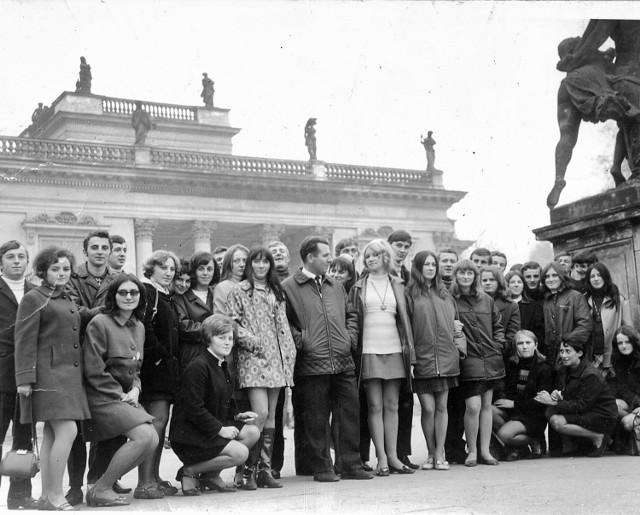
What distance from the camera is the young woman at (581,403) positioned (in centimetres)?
707

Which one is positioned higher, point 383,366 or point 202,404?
point 383,366

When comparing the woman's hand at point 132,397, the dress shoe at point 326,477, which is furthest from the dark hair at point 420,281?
the woman's hand at point 132,397

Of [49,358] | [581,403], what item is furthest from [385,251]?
[49,358]

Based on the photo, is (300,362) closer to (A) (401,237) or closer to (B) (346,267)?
(B) (346,267)

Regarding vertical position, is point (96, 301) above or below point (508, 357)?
above

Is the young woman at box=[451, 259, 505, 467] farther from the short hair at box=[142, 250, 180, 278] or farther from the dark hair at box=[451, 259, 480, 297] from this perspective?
the short hair at box=[142, 250, 180, 278]

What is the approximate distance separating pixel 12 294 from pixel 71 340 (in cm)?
54

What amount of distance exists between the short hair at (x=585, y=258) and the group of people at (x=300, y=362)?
14 millimetres

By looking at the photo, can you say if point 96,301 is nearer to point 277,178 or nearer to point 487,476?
point 487,476

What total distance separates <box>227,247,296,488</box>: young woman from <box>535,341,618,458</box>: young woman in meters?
2.45

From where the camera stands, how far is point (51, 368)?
5262mm

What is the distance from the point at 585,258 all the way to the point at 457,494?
11.6 ft

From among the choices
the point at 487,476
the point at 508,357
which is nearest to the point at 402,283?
the point at 508,357

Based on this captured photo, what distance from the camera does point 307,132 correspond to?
32.6m
